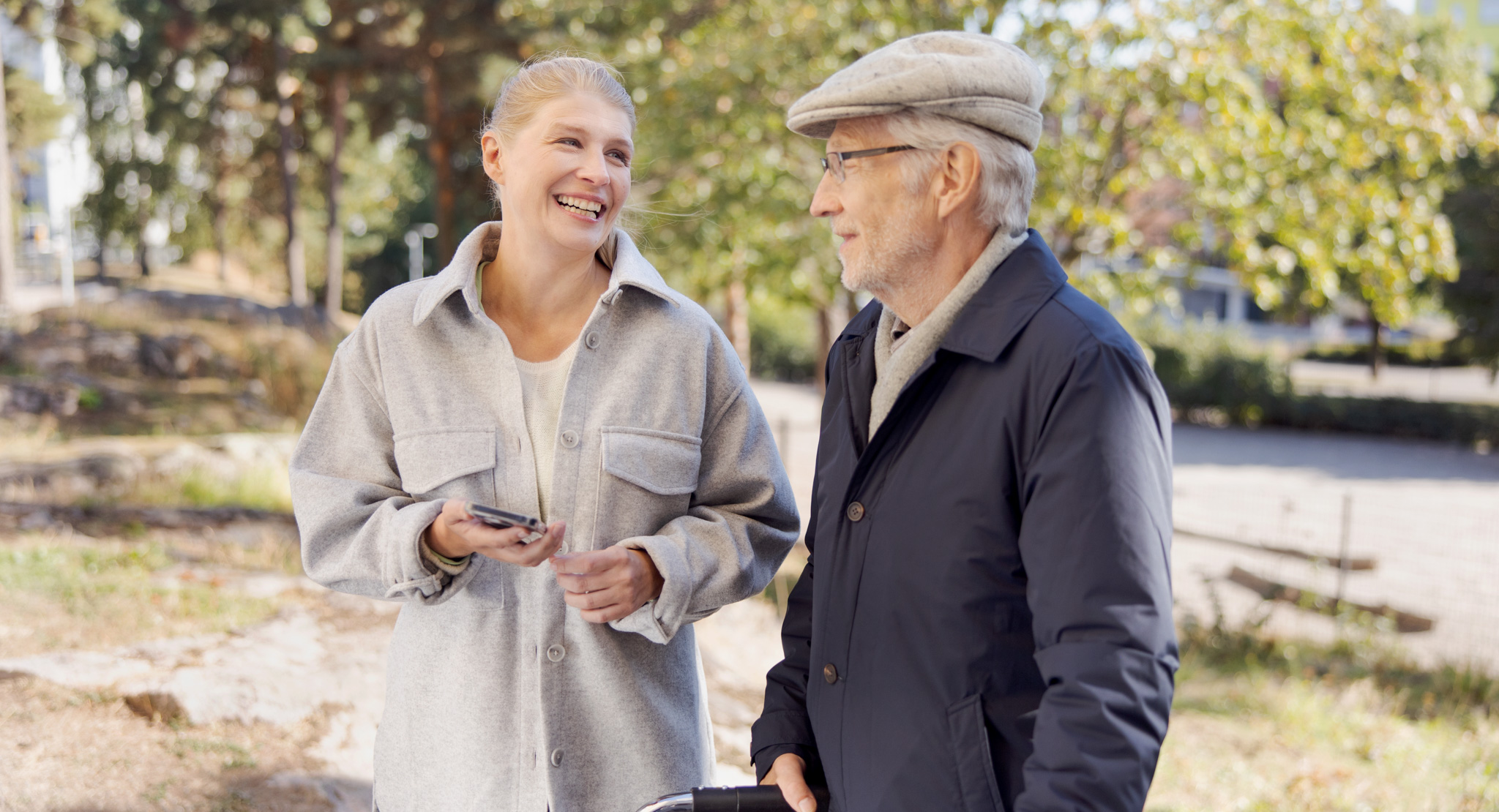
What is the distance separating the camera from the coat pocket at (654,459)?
1.95 m

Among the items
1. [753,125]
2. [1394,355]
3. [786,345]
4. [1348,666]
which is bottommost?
[1394,355]

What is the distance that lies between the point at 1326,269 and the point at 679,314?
777 cm

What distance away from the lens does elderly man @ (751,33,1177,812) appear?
1337mm

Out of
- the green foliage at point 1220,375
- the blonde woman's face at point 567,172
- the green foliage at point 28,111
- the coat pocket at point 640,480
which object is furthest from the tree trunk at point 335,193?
the coat pocket at point 640,480

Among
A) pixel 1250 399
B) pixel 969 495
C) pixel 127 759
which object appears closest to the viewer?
pixel 969 495

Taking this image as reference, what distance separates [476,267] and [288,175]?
2610 centimetres

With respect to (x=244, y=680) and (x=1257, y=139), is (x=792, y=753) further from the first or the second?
(x=1257, y=139)

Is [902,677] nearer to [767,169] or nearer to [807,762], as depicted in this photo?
[807,762]

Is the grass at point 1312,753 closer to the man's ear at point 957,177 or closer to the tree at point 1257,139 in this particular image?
the tree at point 1257,139

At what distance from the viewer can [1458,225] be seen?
936 inches

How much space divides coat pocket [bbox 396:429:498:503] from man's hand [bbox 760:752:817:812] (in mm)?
707

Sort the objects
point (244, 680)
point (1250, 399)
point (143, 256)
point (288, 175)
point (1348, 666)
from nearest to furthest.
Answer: point (244, 680) → point (1348, 666) → point (288, 175) → point (1250, 399) → point (143, 256)

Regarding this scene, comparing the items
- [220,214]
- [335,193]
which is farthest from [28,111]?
[335,193]

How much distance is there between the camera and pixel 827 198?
1.82 meters
